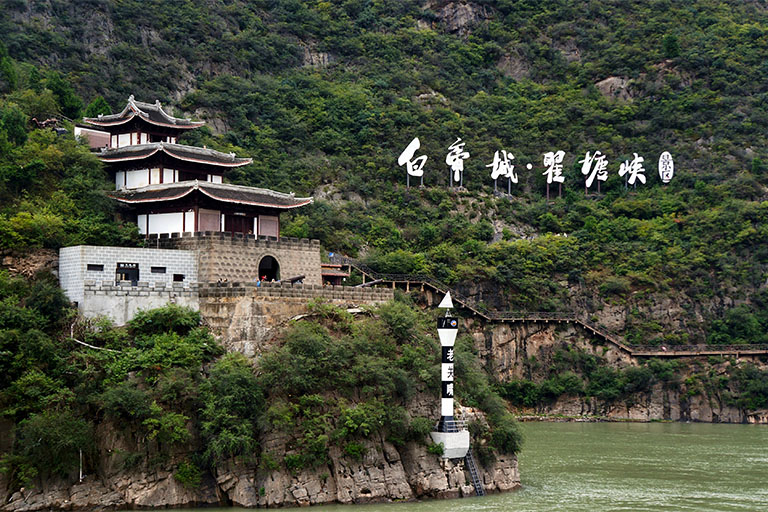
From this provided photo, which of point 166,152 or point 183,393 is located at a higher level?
point 166,152

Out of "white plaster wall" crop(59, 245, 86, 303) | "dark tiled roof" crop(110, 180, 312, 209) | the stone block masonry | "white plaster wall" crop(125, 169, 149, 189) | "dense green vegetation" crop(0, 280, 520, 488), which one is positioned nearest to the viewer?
"dense green vegetation" crop(0, 280, 520, 488)

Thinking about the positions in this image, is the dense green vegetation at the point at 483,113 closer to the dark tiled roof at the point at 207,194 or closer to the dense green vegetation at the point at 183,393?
the dark tiled roof at the point at 207,194

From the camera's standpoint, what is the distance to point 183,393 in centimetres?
3975

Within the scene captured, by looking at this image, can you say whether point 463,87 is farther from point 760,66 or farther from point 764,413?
point 764,413

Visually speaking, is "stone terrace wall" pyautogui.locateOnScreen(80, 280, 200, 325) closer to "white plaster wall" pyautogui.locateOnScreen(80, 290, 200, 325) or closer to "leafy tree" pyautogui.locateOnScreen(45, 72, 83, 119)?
"white plaster wall" pyautogui.locateOnScreen(80, 290, 200, 325)

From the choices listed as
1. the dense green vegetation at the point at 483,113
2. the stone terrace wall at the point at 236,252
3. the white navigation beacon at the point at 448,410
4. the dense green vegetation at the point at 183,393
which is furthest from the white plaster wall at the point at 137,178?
the white navigation beacon at the point at 448,410

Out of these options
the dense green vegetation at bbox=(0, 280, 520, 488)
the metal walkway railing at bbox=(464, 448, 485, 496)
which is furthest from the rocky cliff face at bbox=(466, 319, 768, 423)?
the metal walkway railing at bbox=(464, 448, 485, 496)

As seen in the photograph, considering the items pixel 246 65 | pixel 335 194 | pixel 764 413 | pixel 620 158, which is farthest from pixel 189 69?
pixel 764 413

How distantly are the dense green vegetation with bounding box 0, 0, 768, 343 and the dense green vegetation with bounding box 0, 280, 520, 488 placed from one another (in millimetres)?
19645

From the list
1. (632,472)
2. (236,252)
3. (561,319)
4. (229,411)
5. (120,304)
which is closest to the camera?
(229,411)

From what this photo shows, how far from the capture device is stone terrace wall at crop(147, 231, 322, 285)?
4691cm

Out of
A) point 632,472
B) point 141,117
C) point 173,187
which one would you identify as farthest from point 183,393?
point 632,472

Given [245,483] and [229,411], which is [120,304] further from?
[245,483]

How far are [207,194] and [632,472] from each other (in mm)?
23486
